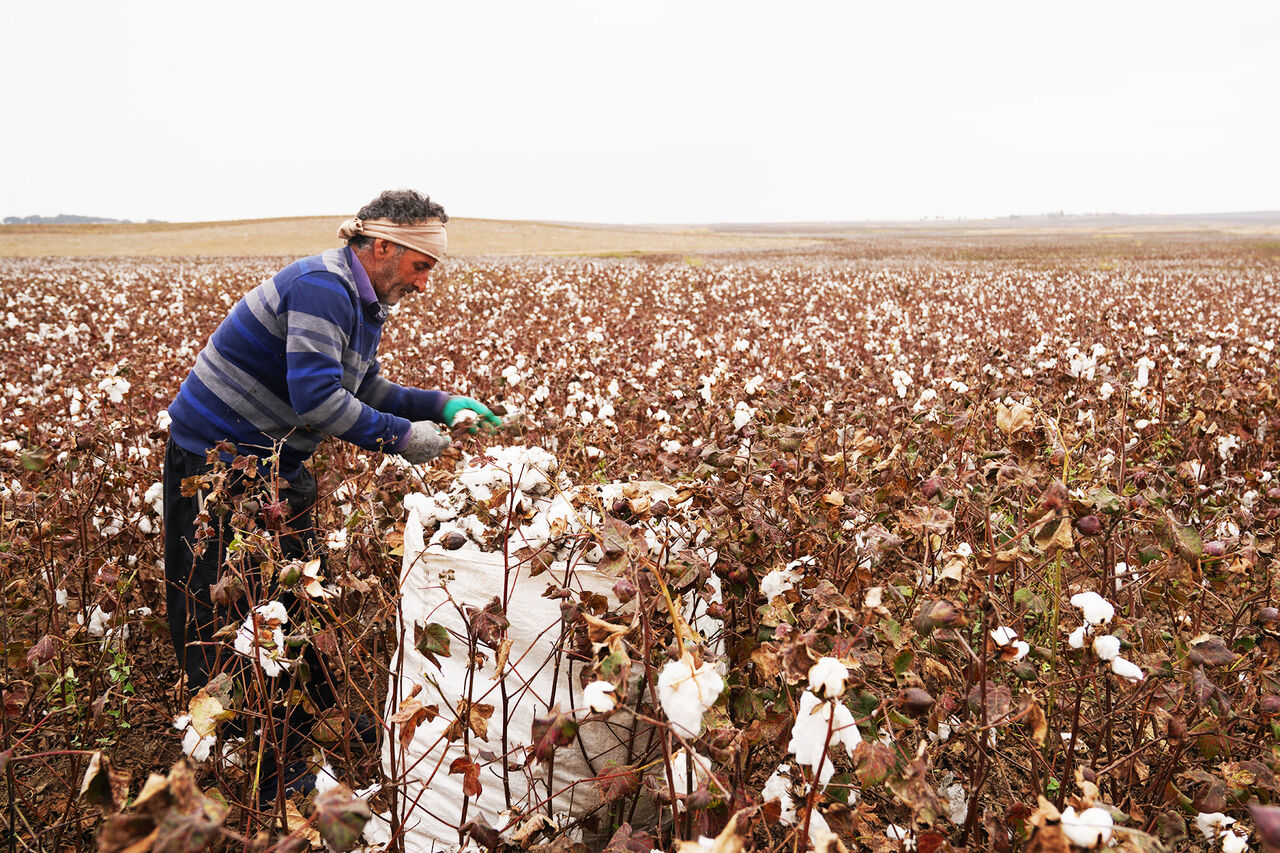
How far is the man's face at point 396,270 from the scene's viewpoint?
2.55 m

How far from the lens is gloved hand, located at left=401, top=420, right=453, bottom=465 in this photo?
262 centimetres

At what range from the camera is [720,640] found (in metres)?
1.81

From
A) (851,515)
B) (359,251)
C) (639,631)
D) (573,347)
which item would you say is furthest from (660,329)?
(639,631)

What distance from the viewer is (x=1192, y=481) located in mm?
2713

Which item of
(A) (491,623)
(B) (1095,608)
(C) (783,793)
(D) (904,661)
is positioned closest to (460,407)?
(A) (491,623)

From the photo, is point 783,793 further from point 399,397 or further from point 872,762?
point 399,397

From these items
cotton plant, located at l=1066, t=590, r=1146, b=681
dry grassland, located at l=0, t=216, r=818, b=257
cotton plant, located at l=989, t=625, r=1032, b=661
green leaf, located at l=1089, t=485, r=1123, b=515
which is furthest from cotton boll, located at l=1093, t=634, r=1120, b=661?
dry grassland, located at l=0, t=216, r=818, b=257

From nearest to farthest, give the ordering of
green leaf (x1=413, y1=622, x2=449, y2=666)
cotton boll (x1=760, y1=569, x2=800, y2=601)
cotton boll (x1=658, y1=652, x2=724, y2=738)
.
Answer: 1. cotton boll (x1=658, y1=652, x2=724, y2=738)
2. green leaf (x1=413, y1=622, x2=449, y2=666)
3. cotton boll (x1=760, y1=569, x2=800, y2=601)

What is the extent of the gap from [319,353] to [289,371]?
0.11m

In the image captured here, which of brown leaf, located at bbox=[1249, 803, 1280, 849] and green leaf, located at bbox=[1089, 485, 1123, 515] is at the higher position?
green leaf, located at bbox=[1089, 485, 1123, 515]

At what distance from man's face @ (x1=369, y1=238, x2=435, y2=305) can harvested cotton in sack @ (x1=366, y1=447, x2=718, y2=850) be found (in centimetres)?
100

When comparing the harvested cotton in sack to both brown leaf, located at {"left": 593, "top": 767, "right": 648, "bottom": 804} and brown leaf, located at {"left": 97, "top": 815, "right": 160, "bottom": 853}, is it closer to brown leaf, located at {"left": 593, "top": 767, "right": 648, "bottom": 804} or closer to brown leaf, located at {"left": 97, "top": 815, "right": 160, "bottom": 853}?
brown leaf, located at {"left": 593, "top": 767, "right": 648, "bottom": 804}

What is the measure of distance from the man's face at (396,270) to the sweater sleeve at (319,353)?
0.53 ft

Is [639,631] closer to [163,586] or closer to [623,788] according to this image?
[623,788]
